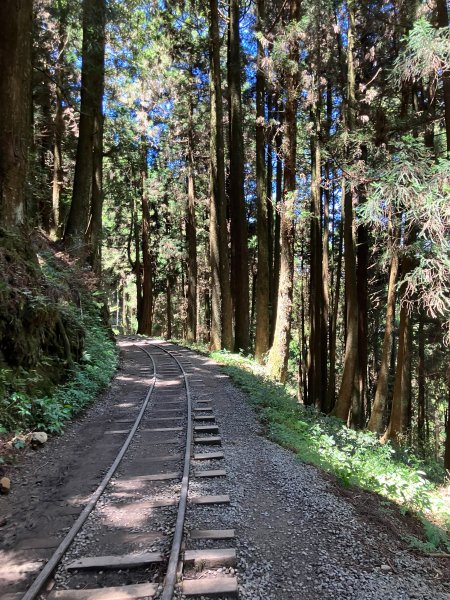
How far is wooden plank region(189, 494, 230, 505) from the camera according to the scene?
514 cm

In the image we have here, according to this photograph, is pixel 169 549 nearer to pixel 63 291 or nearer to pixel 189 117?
pixel 63 291

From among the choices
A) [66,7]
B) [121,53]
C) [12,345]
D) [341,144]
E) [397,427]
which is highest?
A: [121,53]

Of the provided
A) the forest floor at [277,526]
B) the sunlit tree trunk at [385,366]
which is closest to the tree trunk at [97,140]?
the sunlit tree trunk at [385,366]

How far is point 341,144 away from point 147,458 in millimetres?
8584

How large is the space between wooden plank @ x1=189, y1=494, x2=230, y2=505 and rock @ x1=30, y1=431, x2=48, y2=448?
124 inches

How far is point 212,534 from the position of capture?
4.43 meters

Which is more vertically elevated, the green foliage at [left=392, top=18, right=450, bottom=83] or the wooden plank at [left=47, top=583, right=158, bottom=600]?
the green foliage at [left=392, top=18, right=450, bottom=83]

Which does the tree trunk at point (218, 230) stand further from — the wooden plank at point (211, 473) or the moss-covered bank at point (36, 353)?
the wooden plank at point (211, 473)

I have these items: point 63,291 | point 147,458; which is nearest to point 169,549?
point 147,458

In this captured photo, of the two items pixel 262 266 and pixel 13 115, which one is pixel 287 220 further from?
pixel 13 115

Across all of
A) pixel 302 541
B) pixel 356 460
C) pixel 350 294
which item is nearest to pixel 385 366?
pixel 350 294

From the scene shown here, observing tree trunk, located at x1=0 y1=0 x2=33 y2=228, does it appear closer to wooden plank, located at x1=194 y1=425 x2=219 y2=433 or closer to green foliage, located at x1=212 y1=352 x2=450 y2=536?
wooden plank, located at x1=194 y1=425 x2=219 y2=433

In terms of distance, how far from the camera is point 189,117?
24.9m

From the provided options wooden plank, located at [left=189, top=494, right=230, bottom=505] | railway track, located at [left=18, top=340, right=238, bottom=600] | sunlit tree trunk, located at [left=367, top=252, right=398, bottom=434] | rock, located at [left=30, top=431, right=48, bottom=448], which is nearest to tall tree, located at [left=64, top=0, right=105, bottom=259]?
rock, located at [left=30, top=431, right=48, bottom=448]
